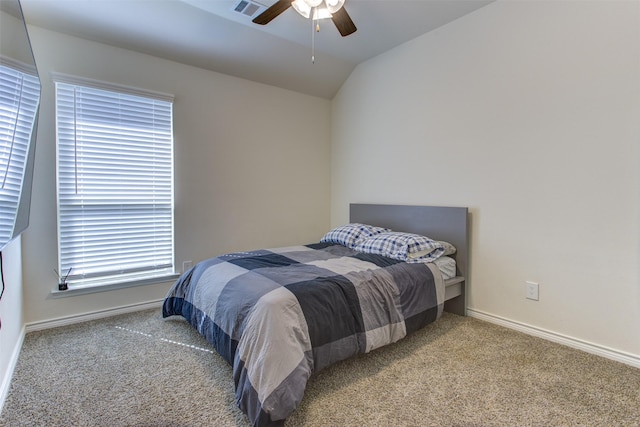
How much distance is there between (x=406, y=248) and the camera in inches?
102

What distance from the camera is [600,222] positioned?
2.13 m

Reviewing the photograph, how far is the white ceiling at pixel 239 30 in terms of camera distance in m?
2.50

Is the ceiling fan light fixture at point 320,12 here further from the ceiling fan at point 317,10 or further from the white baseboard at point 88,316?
the white baseboard at point 88,316

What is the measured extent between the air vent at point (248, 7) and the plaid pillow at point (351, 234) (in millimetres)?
2176

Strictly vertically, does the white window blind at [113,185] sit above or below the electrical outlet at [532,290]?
above

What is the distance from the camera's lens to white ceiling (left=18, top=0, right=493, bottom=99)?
2496mm

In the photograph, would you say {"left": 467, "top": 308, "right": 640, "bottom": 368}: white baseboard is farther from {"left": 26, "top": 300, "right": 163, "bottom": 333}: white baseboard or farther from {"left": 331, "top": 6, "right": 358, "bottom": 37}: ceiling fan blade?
{"left": 26, "top": 300, "right": 163, "bottom": 333}: white baseboard

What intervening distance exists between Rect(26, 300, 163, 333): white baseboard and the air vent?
2818 mm

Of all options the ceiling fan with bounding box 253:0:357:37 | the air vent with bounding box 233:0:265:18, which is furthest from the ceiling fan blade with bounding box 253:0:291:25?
the air vent with bounding box 233:0:265:18

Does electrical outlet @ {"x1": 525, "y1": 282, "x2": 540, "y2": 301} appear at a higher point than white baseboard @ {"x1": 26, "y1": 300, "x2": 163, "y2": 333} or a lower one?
higher

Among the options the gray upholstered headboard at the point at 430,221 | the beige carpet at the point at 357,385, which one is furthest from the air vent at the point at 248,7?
the beige carpet at the point at 357,385

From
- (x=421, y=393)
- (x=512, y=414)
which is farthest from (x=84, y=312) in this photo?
(x=512, y=414)

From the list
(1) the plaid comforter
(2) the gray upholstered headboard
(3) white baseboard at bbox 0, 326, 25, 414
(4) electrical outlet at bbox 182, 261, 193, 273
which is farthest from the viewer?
(4) electrical outlet at bbox 182, 261, 193, 273

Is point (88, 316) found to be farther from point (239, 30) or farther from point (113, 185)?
point (239, 30)
